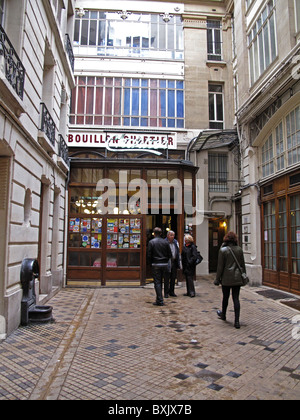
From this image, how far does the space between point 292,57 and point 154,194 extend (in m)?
6.20

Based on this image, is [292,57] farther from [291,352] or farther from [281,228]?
[291,352]

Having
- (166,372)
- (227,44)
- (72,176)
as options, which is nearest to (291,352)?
(166,372)

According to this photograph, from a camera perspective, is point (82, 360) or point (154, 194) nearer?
point (82, 360)

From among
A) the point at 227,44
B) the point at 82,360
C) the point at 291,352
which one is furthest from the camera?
the point at 227,44

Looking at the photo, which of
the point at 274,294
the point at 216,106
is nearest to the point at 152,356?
the point at 274,294

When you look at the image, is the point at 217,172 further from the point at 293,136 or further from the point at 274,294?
the point at 274,294

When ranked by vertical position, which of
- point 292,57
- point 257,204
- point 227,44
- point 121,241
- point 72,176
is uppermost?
point 227,44

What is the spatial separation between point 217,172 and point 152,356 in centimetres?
1217

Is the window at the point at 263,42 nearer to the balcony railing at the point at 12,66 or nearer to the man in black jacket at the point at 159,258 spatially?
the man in black jacket at the point at 159,258

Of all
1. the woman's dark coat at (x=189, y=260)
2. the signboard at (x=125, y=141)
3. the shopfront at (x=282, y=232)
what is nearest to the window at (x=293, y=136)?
the shopfront at (x=282, y=232)

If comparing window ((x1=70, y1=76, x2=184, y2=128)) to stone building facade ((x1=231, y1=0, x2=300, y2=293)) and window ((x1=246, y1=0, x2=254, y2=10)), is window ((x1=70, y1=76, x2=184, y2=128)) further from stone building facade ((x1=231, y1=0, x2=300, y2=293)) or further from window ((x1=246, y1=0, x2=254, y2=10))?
window ((x1=246, y1=0, x2=254, y2=10))

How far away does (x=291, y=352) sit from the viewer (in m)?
4.83

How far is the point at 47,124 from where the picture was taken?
8234 millimetres
